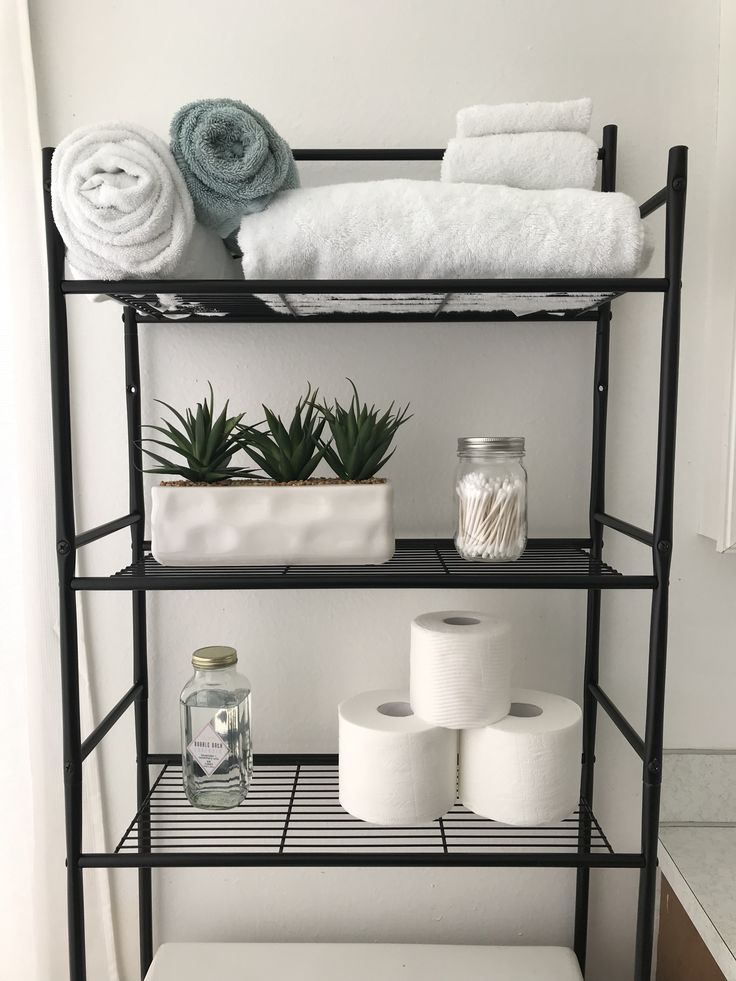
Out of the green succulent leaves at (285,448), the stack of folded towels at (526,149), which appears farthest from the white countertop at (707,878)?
the stack of folded towels at (526,149)

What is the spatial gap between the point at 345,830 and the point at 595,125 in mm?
1070

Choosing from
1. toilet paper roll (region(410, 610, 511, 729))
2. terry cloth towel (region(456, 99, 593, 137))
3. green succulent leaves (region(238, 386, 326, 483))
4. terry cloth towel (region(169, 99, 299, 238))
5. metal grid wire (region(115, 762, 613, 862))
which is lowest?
metal grid wire (region(115, 762, 613, 862))

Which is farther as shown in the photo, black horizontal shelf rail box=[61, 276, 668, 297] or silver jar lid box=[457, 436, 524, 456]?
silver jar lid box=[457, 436, 524, 456]

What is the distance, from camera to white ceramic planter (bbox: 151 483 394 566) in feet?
2.81

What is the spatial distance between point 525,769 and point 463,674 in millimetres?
133

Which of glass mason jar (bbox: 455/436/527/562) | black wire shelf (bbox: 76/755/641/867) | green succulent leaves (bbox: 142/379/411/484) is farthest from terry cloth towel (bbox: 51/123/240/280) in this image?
black wire shelf (bbox: 76/755/641/867)

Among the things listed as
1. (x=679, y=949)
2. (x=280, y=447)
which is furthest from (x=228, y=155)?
(x=679, y=949)

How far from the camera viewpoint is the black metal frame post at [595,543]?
3.38ft

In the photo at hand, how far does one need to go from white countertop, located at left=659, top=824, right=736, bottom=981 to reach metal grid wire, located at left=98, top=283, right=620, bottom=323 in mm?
782

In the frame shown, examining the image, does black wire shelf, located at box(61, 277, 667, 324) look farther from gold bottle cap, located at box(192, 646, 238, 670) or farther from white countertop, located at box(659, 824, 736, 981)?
white countertop, located at box(659, 824, 736, 981)

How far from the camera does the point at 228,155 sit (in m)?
0.80

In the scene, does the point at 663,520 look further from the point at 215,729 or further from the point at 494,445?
the point at 215,729

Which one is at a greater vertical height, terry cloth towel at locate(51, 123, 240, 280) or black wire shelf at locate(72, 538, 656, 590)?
terry cloth towel at locate(51, 123, 240, 280)

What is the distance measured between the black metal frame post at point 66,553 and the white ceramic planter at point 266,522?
0.32 ft
